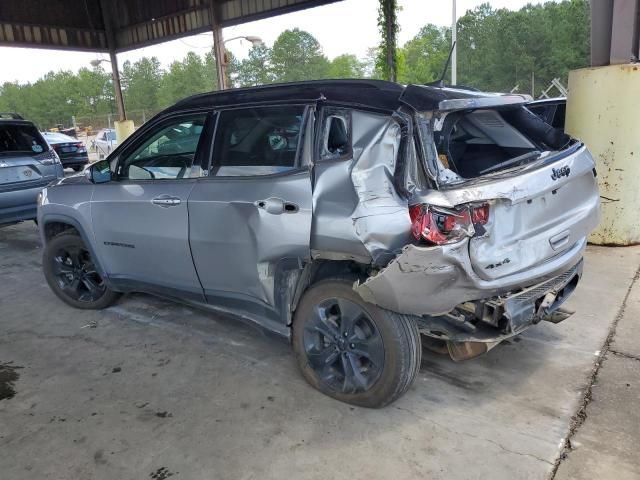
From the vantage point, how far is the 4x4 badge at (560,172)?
2852 millimetres

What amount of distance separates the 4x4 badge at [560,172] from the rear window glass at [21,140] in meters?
7.43

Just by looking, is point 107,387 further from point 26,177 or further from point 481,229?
point 26,177

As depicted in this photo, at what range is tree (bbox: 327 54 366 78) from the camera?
64.8m

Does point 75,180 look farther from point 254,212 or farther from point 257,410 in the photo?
point 257,410

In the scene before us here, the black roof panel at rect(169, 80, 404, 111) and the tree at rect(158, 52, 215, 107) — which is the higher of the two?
the tree at rect(158, 52, 215, 107)

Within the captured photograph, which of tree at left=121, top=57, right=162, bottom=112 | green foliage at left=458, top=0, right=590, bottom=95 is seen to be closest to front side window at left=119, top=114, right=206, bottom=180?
green foliage at left=458, top=0, right=590, bottom=95

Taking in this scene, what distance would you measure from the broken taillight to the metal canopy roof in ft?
41.8

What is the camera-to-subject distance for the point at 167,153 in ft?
12.6

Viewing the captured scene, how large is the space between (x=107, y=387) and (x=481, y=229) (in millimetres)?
2610

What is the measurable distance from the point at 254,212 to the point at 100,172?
180 cm

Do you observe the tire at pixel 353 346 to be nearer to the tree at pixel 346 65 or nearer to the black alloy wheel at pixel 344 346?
the black alloy wheel at pixel 344 346

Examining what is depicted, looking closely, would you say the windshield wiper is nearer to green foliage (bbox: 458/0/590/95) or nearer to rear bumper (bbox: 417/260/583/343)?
rear bumper (bbox: 417/260/583/343)

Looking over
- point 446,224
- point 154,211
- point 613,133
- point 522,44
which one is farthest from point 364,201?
point 522,44

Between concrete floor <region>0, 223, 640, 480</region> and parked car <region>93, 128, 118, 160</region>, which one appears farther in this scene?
parked car <region>93, 128, 118, 160</region>
